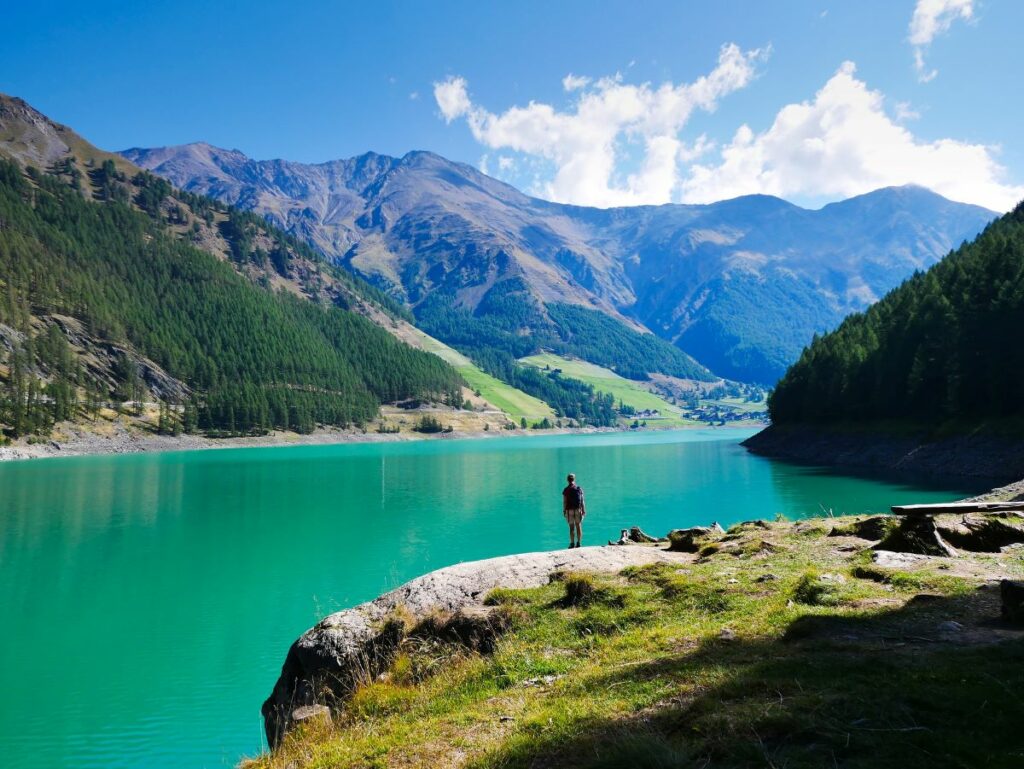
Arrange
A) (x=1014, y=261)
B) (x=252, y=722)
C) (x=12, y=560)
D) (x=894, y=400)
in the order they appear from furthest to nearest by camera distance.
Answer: (x=894, y=400), (x=1014, y=261), (x=12, y=560), (x=252, y=722)

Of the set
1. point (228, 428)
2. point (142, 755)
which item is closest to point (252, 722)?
point (142, 755)

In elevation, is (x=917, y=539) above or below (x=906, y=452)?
above

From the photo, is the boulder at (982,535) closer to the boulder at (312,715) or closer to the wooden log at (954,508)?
the wooden log at (954,508)

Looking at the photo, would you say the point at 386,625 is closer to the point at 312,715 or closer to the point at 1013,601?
the point at 312,715

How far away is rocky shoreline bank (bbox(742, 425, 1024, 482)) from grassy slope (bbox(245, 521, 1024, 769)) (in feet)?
185

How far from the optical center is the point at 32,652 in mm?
22719

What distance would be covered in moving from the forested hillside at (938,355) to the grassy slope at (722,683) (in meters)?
65.3

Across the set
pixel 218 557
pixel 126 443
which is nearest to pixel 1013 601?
pixel 218 557

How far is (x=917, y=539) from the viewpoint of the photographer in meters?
16.0

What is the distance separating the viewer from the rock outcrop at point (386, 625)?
14375 mm

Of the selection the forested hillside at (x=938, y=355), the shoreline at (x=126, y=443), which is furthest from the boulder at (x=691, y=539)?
the shoreline at (x=126, y=443)

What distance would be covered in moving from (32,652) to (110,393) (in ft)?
583

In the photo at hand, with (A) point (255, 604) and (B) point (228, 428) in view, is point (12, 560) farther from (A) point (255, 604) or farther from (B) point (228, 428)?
(B) point (228, 428)

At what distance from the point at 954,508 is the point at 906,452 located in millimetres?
63907
